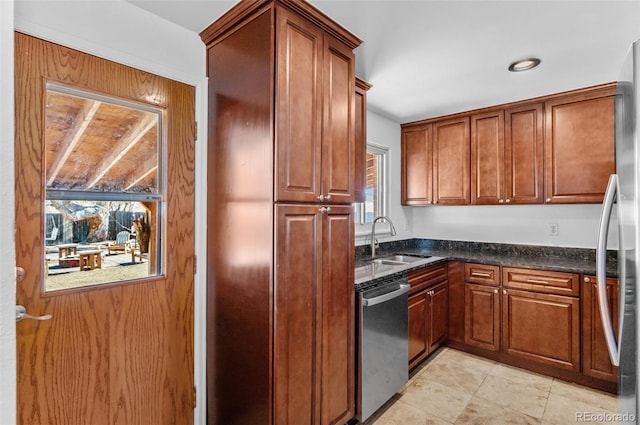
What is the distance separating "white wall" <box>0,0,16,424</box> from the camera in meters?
0.67

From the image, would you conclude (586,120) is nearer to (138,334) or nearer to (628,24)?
(628,24)

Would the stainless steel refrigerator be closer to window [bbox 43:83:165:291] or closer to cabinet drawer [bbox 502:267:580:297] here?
cabinet drawer [bbox 502:267:580:297]

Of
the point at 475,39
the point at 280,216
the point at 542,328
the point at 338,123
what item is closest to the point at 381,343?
the point at 280,216

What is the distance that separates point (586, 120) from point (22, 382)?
159 inches

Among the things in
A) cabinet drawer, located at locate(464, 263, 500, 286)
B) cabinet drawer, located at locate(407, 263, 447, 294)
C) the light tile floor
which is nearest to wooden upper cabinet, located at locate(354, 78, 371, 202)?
cabinet drawer, located at locate(407, 263, 447, 294)

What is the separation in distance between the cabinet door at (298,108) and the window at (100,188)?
738 mm

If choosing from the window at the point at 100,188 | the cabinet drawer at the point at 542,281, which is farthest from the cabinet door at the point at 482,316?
the window at the point at 100,188

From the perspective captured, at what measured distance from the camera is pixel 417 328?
2.69 metres

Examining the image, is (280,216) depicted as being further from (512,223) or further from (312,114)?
(512,223)

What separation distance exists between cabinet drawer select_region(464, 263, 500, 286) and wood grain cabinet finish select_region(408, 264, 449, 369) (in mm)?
208

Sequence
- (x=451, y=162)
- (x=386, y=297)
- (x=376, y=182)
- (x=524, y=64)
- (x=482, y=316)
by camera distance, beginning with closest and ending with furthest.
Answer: (x=386, y=297), (x=524, y=64), (x=482, y=316), (x=451, y=162), (x=376, y=182)

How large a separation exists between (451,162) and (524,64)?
129 cm

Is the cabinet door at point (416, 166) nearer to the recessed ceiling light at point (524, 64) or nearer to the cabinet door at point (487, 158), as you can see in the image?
the cabinet door at point (487, 158)

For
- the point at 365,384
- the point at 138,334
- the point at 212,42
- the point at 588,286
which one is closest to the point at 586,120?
the point at 588,286
